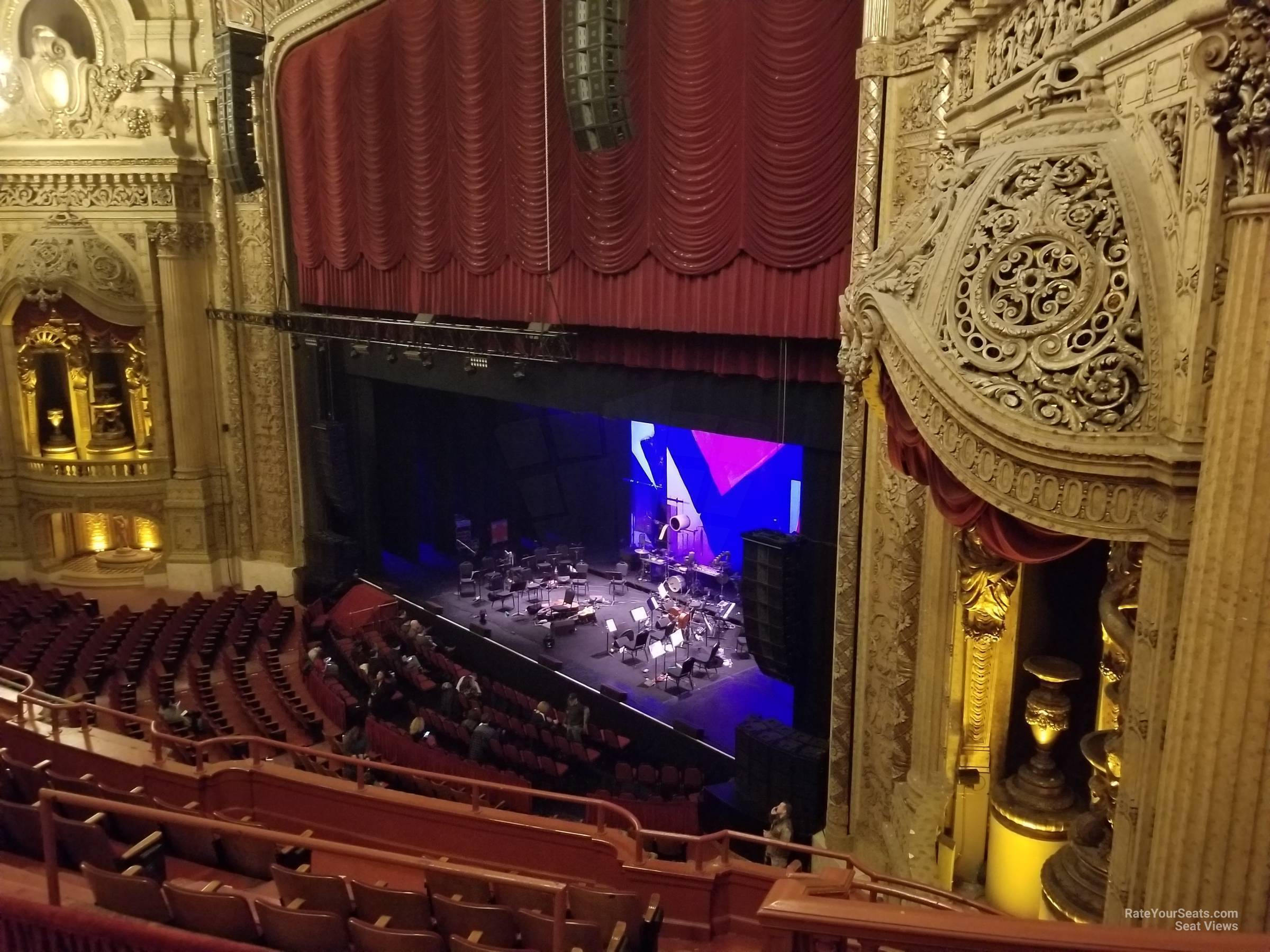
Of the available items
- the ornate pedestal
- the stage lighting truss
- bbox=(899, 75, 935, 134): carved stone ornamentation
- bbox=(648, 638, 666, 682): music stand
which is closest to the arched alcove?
the stage lighting truss

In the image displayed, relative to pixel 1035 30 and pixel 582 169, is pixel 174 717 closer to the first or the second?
pixel 582 169

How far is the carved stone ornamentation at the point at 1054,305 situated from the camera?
2727 millimetres

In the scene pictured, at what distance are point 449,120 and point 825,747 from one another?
7.40 m

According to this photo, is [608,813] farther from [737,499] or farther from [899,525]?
[737,499]

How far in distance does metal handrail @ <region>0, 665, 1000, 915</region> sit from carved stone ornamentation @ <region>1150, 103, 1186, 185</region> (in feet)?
8.50

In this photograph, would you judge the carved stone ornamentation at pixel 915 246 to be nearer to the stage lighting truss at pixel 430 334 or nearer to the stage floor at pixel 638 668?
the stage lighting truss at pixel 430 334

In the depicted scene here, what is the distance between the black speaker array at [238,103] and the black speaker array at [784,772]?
9566 mm

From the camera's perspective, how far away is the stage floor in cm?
1013

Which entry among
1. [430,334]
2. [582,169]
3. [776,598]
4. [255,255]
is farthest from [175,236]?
[776,598]

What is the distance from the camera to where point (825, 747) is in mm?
7633

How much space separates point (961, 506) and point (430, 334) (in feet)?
28.1

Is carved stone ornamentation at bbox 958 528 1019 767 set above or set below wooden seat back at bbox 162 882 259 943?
above

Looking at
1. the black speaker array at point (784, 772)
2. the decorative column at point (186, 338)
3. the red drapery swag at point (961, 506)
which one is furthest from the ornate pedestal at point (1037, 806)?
the decorative column at point (186, 338)

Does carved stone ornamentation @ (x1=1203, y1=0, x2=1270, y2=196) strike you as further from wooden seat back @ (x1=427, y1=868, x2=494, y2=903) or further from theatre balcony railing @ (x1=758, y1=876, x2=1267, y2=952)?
wooden seat back @ (x1=427, y1=868, x2=494, y2=903)
